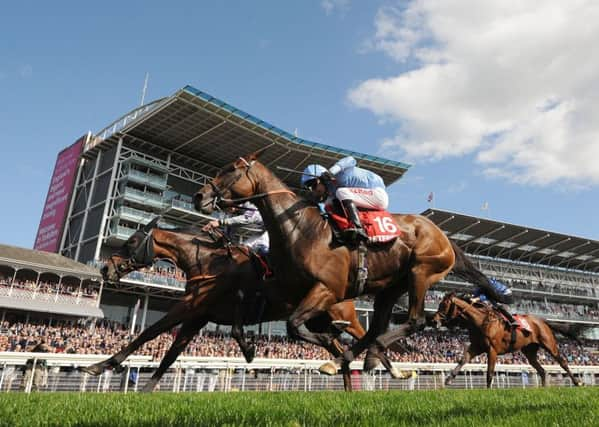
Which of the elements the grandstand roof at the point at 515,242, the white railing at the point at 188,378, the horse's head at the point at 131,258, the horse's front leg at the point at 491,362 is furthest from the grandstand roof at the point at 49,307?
the grandstand roof at the point at 515,242

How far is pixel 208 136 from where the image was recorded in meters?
42.8

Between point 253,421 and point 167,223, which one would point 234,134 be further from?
point 253,421

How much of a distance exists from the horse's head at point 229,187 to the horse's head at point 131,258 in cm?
282

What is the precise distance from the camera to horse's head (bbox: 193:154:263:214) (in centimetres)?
→ 500

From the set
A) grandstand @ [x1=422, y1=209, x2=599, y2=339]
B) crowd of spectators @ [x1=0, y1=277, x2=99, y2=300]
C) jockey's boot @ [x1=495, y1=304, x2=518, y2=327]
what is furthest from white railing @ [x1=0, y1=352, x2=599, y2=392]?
grandstand @ [x1=422, y1=209, x2=599, y2=339]

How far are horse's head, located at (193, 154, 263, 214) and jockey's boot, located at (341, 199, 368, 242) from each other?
3.61 feet

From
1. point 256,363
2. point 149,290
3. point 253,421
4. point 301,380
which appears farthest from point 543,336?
point 149,290

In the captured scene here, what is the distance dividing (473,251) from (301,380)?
153 feet

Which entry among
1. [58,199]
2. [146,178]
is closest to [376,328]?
[146,178]

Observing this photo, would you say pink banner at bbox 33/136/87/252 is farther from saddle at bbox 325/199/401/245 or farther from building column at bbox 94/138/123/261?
saddle at bbox 325/199/401/245

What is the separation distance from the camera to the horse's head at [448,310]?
11430 millimetres

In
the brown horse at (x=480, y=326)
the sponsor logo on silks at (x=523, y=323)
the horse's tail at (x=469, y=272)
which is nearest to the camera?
the horse's tail at (x=469, y=272)

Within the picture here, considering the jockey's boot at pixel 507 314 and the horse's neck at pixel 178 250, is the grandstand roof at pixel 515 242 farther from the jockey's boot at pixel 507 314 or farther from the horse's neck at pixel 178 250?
the horse's neck at pixel 178 250

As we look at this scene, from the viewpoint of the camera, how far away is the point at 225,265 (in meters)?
7.36
